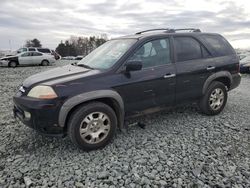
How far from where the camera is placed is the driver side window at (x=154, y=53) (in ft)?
12.9

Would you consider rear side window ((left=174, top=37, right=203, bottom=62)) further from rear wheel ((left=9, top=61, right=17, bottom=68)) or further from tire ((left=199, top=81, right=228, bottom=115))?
rear wheel ((left=9, top=61, right=17, bottom=68))

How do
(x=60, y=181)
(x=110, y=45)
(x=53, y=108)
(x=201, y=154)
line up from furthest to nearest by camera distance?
(x=110, y=45)
(x=201, y=154)
(x=53, y=108)
(x=60, y=181)

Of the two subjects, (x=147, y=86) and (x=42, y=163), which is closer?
(x=42, y=163)

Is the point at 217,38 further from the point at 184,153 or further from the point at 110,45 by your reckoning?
the point at 184,153

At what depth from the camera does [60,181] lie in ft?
9.37

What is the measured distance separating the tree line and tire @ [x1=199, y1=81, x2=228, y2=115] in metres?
55.0

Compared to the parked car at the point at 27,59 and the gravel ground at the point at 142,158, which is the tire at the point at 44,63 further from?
the gravel ground at the point at 142,158

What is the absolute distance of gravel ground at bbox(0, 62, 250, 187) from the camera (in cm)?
289

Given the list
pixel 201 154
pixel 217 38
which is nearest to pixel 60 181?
pixel 201 154

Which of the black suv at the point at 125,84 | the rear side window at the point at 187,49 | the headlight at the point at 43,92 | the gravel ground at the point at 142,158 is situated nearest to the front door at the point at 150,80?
the black suv at the point at 125,84

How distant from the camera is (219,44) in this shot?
501 centimetres

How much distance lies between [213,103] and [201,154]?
177 cm

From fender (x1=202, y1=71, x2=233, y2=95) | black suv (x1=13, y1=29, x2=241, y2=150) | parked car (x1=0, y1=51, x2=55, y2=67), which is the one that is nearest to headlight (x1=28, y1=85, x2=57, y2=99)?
black suv (x1=13, y1=29, x2=241, y2=150)

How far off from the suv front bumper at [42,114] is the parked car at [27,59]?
18324 millimetres
